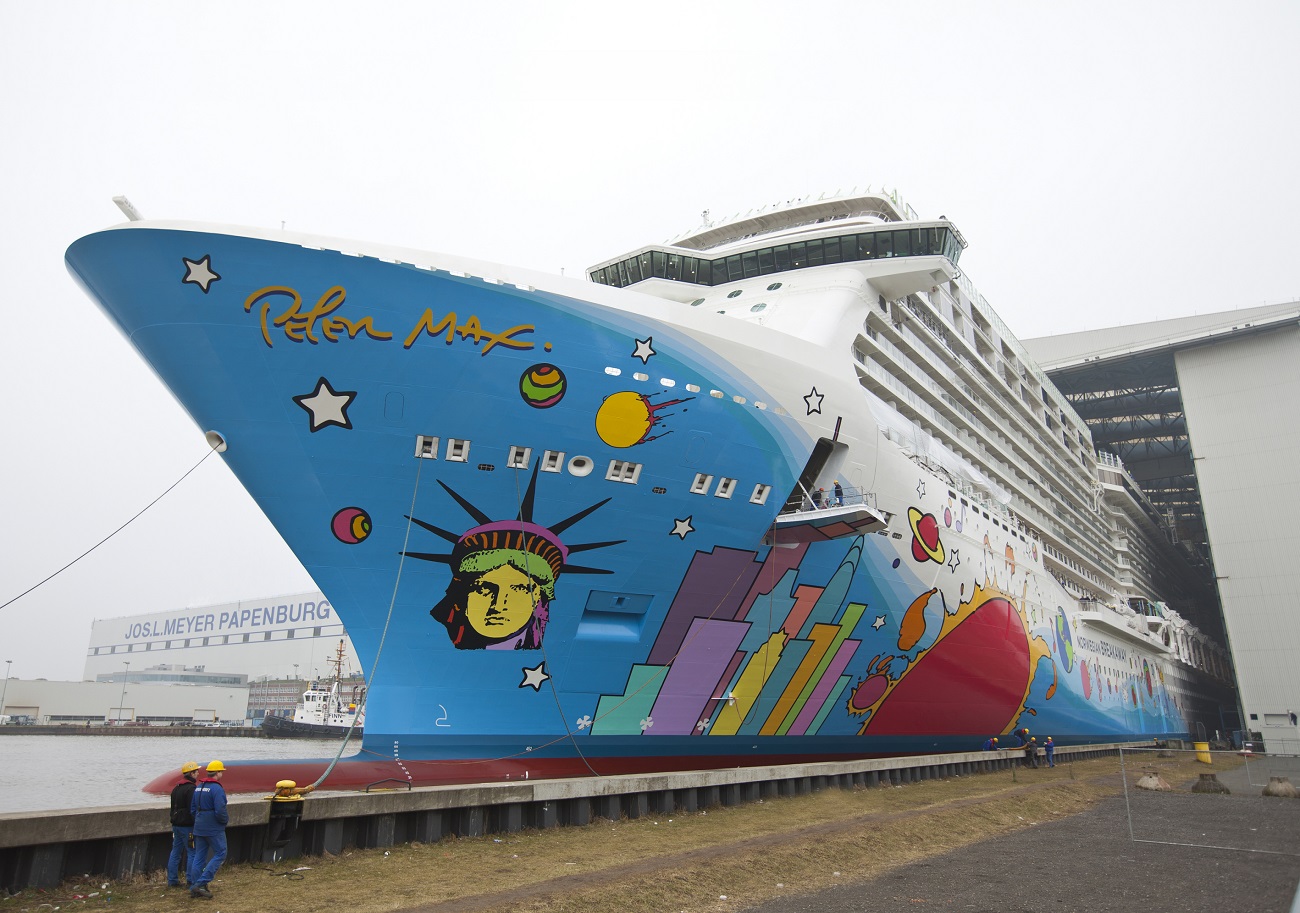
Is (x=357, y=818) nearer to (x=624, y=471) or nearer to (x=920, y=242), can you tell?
(x=624, y=471)

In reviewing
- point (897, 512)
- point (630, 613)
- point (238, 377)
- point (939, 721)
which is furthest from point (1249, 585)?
point (238, 377)

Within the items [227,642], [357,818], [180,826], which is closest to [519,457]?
[357,818]

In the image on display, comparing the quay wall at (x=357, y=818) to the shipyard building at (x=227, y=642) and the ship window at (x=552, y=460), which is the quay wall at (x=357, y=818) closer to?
the ship window at (x=552, y=460)

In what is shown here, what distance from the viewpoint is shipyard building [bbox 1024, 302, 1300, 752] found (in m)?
35.5

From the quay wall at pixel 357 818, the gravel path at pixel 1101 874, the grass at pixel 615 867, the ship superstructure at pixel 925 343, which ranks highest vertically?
the ship superstructure at pixel 925 343

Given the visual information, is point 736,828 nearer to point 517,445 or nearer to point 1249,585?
point 517,445

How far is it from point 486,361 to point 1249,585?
3867cm

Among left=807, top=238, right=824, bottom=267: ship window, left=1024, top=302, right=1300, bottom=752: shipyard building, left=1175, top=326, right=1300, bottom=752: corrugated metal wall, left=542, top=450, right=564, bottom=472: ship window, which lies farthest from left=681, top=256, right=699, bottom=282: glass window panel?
left=1175, top=326, right=1300, bottom=752: corrugated metal wall

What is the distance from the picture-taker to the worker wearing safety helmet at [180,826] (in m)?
6.20

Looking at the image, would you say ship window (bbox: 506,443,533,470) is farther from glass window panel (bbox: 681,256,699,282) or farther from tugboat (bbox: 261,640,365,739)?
tugboat (bbox: 261,640,365,739)

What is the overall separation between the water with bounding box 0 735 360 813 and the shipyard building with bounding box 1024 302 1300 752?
118ft

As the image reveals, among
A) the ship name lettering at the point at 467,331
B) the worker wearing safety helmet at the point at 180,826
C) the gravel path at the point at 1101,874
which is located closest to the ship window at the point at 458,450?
the ship name lettering at the point at 467,331

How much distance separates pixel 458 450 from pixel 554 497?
1347 millimetres
